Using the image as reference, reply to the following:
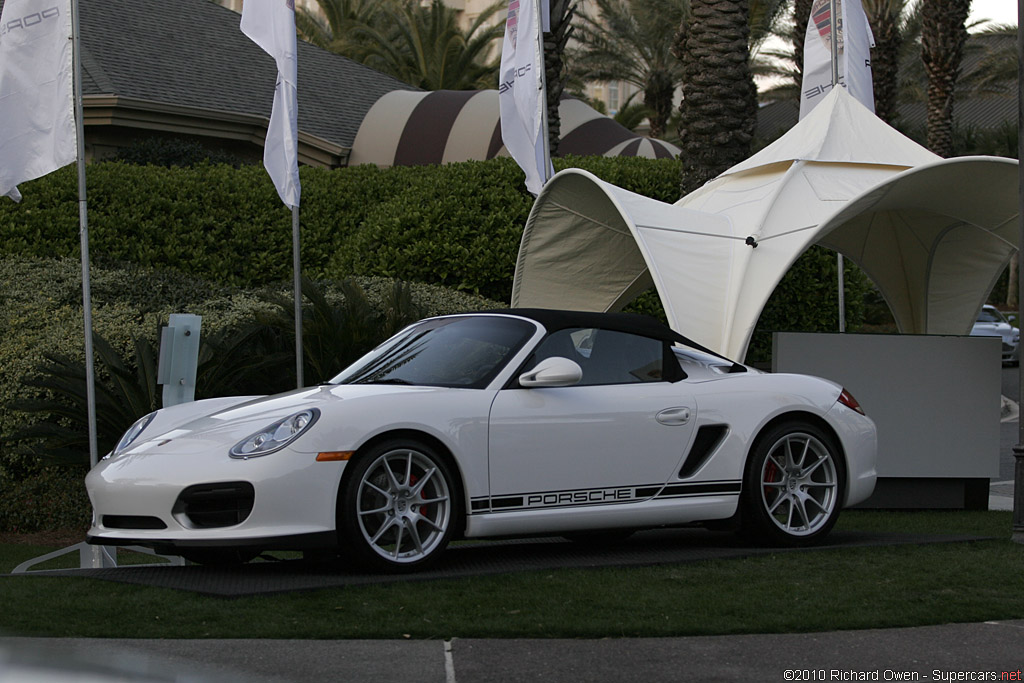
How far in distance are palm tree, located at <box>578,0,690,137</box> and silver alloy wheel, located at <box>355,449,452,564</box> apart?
39.1 metres

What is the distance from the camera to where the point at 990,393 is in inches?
418

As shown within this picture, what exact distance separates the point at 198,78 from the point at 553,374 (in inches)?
801

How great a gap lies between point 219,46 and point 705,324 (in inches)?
813

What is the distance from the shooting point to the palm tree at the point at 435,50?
3872cm

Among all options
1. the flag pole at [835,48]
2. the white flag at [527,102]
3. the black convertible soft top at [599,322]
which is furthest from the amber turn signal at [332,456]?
the flag pole at [835,48]

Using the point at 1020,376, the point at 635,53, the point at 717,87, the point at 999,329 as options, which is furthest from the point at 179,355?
the point at 635,53

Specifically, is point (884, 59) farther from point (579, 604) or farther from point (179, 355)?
point (579, 604)

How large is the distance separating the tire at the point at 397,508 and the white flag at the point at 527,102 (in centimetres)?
700

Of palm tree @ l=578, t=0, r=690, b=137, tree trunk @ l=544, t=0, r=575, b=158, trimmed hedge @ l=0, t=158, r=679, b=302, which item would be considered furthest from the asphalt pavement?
palm tree @ l=578, t=0, r=690, b=137

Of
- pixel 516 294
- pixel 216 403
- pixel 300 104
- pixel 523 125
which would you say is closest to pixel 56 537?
pixel 216 403

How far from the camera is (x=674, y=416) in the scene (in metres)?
7.41

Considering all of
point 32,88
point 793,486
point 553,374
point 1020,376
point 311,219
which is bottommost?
point 793,486

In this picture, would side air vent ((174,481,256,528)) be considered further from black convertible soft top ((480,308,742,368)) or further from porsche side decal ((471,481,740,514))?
black convertible soft top ((480,308,742,368))

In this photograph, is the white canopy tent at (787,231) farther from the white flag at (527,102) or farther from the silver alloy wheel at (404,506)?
the silver alloy wheel at (404,506)
